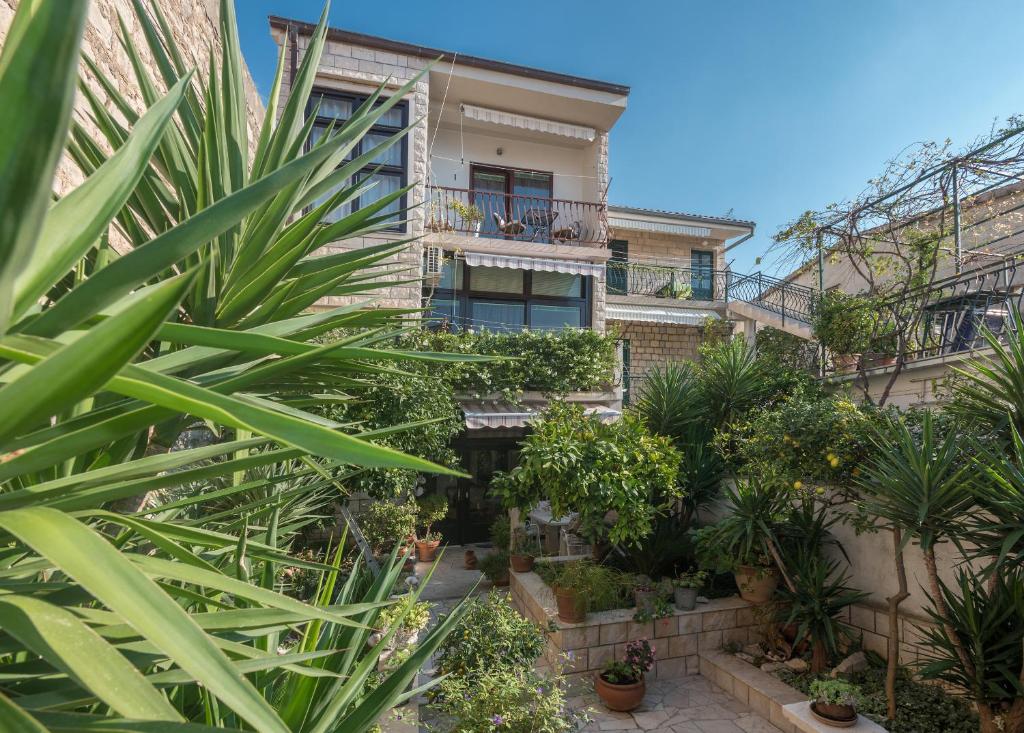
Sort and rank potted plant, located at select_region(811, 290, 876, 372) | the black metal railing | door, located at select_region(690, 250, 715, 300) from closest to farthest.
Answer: potted plant, located at select_region(811, 290, 876, 372) → the black metal railing → door, located at select_region(690, 250, 715, 300)

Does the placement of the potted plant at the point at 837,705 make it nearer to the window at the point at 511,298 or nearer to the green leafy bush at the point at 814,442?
the green leafy bush at the point at 814,442

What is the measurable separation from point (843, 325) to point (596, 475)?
587 cm

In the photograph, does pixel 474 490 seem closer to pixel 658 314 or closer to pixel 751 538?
pixel 658 314

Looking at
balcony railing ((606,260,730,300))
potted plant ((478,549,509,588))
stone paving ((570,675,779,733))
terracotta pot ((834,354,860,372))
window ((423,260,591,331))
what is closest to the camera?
stone paving ((570,675,779,733))

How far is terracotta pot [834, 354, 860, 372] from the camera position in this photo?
897cm

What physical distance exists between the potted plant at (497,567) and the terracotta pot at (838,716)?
5.72 metres

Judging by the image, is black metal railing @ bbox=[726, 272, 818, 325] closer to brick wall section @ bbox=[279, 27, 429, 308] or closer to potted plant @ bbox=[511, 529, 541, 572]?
potted plant @ bbox=[511, 529, 541, 572]

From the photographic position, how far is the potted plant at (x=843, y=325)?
860 centimetres

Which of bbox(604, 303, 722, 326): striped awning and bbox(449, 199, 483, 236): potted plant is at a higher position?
bbox(449, 199, 483, 236): potted plant

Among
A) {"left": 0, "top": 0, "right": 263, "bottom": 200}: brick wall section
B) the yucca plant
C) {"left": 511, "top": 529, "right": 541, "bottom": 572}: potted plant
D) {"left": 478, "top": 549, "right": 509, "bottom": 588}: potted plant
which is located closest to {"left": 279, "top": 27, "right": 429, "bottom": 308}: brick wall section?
{"left": 511, "top": 529, "right": 541, "bottom": 572}: potted plant

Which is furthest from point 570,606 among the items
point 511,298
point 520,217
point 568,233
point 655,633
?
point 520,217

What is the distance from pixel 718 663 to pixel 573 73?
11514 mm

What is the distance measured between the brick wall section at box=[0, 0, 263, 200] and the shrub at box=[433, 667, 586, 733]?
14.4 ft

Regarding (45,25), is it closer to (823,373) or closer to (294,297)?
(294,297)
